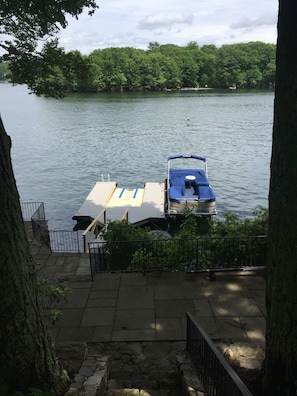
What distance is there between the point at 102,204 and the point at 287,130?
61.1 feet

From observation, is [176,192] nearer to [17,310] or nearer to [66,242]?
[66,242]

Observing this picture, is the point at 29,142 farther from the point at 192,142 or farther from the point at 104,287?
the point at 104,287

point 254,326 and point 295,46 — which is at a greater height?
point 295,46

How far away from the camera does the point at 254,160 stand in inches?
1288

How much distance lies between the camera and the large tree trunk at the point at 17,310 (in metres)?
3.52

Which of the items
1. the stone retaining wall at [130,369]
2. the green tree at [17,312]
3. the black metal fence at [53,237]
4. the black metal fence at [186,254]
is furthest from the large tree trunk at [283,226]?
the black metal fence at [53,237]

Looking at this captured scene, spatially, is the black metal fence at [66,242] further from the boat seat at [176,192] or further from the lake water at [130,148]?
the boat seat at [176,192]

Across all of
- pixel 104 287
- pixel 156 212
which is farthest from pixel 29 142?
pixel 104 287

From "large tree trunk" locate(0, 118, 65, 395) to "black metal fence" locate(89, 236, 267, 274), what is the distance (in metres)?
4.46

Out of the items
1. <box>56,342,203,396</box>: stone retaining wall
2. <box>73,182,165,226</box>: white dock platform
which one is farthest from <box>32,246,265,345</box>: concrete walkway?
<box>73,182,165,226</box>: white dock platform

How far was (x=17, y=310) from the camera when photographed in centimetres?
370

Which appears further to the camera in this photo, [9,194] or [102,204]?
[102,204]

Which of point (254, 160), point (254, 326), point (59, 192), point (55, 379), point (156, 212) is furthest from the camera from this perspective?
point (254, 160)

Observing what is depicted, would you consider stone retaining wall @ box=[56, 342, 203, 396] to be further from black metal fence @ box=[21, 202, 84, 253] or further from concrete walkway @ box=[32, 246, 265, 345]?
black metal fence @ box=[21, 202, 84, 253]
